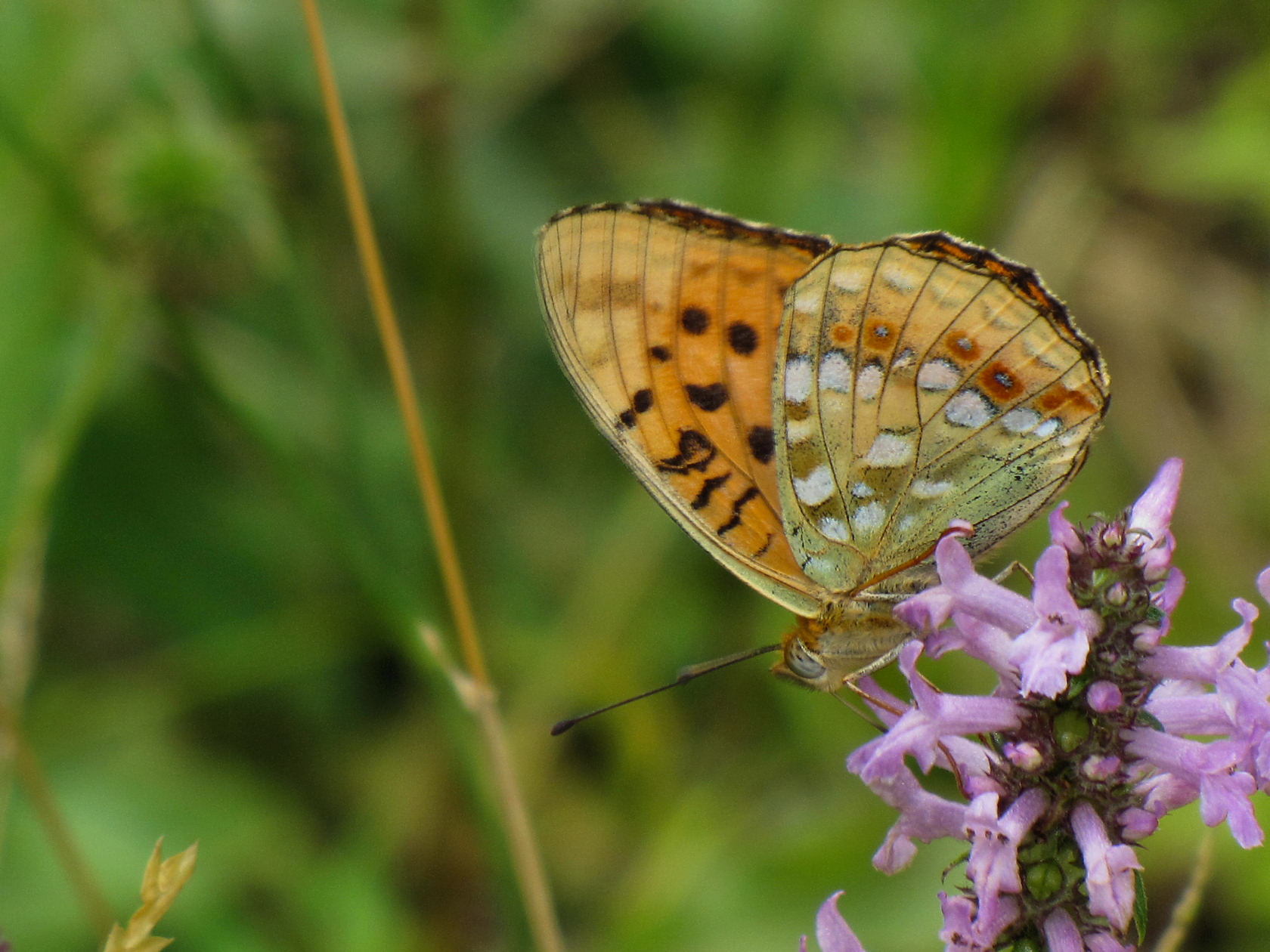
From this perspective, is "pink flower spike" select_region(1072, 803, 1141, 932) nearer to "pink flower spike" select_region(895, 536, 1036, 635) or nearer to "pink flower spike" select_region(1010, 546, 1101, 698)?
"pink flower spike" select_region(1010, 546, 1101, 698)

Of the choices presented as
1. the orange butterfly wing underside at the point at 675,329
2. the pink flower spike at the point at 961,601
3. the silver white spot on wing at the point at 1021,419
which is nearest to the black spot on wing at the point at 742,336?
the orange butterfly wing underside at the point at 675,329

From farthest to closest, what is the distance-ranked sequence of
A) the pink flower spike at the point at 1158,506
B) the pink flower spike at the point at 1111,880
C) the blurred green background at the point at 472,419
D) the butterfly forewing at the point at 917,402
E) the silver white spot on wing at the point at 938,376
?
1. the blurred green background at the point at 472,419
2. the silver white spot on wing at the point at 938,376
3. the butterfly forewing at the point at 917,402
4. the pink flower spike at the point at 1158,506
5. the pink flower spike at the point at 1111,880

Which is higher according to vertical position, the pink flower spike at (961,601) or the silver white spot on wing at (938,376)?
the silver white spot on wing at (938,376)

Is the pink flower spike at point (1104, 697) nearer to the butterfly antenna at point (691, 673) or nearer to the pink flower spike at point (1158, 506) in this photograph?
the pink flower spike at point (1158, 506)

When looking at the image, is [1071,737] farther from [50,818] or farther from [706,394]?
[50,818]

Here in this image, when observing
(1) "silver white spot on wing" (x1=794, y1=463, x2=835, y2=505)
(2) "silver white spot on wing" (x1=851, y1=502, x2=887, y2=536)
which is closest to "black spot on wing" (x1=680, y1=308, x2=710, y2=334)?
(1) "silver white spot on wing" (x1=794, y1=463, x2=835, y2=505)

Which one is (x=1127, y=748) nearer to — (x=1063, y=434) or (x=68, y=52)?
(x=1063, y=434)

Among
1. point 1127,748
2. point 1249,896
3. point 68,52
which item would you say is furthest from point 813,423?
point 68,52
